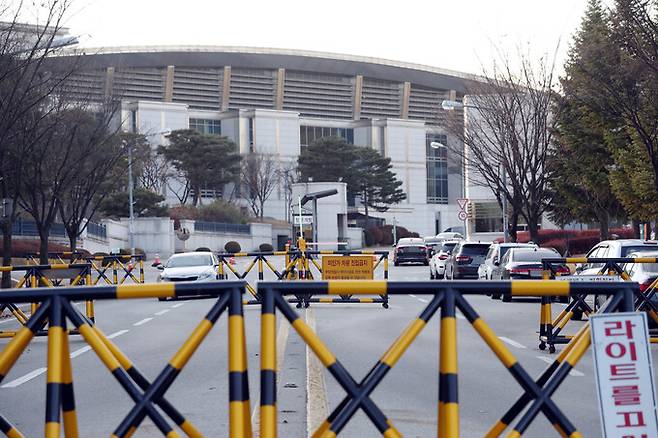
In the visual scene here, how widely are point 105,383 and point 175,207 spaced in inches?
2882

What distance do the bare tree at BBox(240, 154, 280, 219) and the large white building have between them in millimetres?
5379

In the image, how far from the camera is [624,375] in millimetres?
5551

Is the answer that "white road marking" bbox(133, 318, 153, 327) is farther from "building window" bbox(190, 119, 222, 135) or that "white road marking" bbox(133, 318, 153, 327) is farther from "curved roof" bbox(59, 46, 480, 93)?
"building window" bbox(190, 119, 222, 135)

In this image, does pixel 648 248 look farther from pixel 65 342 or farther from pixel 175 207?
pixel 175 207

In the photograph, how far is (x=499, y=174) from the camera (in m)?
47.0

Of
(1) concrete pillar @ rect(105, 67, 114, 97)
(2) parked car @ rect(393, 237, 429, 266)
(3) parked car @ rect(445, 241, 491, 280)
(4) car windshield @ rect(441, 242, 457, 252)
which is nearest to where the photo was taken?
(3) parked car @ rect(445, 241, 491, 280)

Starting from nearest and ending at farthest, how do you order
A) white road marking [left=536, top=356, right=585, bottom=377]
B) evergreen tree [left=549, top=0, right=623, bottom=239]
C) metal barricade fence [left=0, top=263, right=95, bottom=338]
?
white road marking [left=536, top=356, right=585, bottom=377] < metal barricade fence [left=0, top=263, right=95, bottom=338] < evergreen tree [left=549, top=0, right=623, bottom=239]

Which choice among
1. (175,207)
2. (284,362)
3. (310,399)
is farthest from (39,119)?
(175,207)

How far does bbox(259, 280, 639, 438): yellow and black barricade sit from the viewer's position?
18.2 feet

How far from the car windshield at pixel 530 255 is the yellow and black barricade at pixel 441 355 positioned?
21.4m

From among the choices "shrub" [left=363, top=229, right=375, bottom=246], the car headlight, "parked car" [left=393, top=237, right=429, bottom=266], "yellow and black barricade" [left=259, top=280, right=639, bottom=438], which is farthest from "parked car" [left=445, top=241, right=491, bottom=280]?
"shrub" [left=363, top=229, right=375, bottom=246]

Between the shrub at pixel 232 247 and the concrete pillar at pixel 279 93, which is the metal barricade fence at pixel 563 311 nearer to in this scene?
the shrub at pixel 232 247

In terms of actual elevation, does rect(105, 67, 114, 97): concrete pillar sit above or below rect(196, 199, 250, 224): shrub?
above

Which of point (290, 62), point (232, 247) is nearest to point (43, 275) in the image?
point (232, 247)
